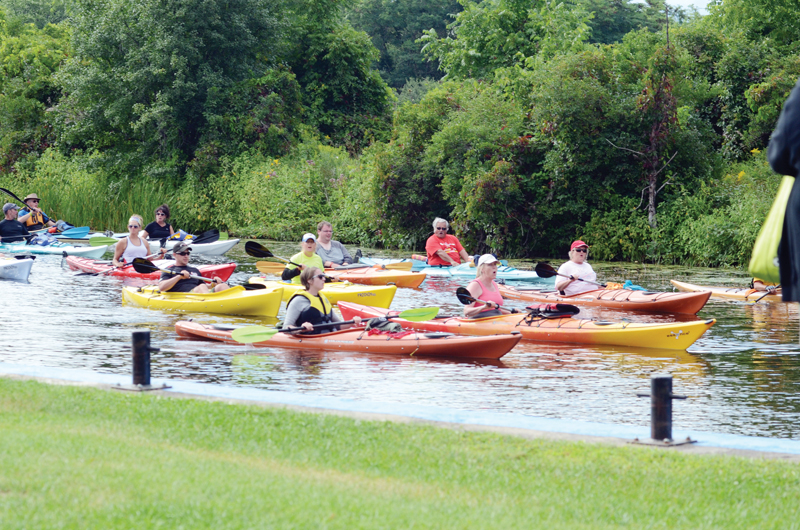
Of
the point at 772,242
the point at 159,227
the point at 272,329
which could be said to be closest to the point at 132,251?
the point at 159,227

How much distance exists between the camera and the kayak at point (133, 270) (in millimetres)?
15328

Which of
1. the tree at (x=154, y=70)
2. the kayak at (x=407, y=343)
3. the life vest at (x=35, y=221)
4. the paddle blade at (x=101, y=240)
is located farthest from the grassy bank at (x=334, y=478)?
the tree at (x=154, y=70)

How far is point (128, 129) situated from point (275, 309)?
24861mm

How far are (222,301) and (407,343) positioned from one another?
4099 millimetres

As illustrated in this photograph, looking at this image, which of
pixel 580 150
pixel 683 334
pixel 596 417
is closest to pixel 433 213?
pixel 580 150

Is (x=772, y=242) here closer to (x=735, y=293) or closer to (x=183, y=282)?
(x=183, y=282)

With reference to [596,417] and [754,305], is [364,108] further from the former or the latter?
[596,417]

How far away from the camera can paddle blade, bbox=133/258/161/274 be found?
14.0 metres

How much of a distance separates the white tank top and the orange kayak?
3.61m

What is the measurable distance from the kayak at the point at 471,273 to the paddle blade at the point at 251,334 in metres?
7.74

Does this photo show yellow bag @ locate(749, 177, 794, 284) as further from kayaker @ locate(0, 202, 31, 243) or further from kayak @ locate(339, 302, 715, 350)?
kayaker @ locate(0, 202, 31, 243)

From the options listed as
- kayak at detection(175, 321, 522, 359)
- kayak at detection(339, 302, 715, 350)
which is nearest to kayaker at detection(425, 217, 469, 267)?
kayak at detection(339, 302, 715, 350)

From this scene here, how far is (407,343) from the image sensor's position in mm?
9281

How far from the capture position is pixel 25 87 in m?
36.8
